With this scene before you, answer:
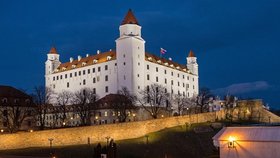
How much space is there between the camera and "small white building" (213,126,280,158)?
29609 millimetres

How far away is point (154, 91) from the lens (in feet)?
308

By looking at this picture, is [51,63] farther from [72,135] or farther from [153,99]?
[72,135]

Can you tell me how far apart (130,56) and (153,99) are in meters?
12.1

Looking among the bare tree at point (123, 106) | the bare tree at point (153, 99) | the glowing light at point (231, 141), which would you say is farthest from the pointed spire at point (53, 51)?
the glowing light at point (231, 141)

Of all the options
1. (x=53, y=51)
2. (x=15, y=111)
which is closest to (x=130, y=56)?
(x=15, y=111)

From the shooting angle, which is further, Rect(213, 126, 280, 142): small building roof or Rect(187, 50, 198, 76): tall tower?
Rect(187, 50, 198, 76): tall tower

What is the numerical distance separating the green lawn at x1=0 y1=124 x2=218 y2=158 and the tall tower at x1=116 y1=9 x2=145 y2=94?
28.6m

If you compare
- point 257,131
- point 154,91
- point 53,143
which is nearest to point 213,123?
point 154,91

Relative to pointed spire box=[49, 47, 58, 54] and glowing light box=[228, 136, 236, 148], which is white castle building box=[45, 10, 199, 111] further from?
glowing light box=[228, 136, 236, 148]

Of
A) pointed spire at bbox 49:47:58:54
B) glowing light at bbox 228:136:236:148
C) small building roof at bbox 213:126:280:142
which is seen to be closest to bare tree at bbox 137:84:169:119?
pointed spire at bbox 49:47:58:54

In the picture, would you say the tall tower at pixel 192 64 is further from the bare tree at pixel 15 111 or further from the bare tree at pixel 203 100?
the bare tree at pixel 15 111

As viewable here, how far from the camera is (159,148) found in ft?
193

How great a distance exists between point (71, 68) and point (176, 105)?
2993 cm

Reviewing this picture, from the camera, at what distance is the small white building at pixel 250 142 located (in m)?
29.6
